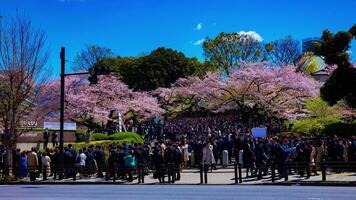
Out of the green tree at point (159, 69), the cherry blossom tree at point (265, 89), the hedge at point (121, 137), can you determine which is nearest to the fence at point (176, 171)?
the hedge at point (121, 137)

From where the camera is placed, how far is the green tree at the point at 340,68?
24156 mm

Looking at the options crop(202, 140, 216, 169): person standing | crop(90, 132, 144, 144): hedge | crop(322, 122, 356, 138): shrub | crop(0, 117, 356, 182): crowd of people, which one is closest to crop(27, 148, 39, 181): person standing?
crop(0, 117, 356, 182): crowd of people

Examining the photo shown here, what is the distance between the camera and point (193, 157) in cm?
2933

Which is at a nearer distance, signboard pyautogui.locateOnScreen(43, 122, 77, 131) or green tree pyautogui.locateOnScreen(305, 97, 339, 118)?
signboard pyautogui.locateOnScreen(43, 122, 77, 131)

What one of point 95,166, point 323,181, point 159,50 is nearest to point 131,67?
point 159,50

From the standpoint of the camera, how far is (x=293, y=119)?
41.4m

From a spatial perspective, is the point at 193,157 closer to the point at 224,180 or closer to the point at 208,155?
the point at 208,155

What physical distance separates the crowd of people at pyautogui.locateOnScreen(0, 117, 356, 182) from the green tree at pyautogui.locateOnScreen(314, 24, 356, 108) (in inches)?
83.6

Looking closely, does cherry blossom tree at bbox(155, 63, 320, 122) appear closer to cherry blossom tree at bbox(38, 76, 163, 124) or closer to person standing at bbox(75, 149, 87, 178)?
cherry blossom tree at bbox(38, 76, 163, 124)

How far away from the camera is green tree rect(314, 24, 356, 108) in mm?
24156

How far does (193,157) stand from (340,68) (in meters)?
9.67

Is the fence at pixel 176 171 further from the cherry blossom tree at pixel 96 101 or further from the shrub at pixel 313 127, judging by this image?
the cherry blossom tree at pixel 96 101

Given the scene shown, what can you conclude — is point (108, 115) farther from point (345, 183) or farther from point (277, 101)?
point (345, 183)

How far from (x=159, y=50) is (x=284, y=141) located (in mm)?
49319
